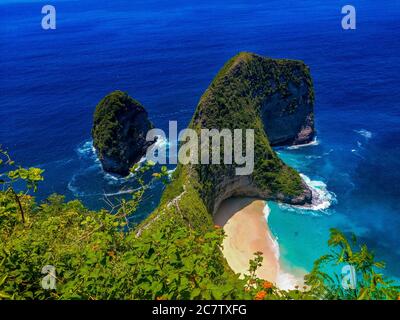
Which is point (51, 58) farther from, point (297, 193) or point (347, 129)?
point (297, 193)

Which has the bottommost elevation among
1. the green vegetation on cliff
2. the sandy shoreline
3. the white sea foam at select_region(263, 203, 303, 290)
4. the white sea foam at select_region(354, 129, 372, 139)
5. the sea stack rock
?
the white sea foam at select_region(263, 203, 303, 290)

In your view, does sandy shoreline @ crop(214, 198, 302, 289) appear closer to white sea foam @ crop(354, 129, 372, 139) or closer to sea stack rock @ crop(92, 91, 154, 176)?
sea stack rock @ crop(92, 91, 154, 176)

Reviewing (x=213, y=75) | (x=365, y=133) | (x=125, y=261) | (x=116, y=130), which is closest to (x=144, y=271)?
(x=125, y=261)

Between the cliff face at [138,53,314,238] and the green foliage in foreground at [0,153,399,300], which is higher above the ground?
the green foliage in foreground at [0,153,399,300]

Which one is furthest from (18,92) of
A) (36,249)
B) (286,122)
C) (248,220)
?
(36,249)

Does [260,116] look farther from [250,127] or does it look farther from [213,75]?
[213,75]

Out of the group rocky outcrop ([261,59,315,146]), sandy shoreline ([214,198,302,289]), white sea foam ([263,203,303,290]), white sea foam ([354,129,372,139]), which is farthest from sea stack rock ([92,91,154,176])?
white sea foam ([354,129,372,139])
